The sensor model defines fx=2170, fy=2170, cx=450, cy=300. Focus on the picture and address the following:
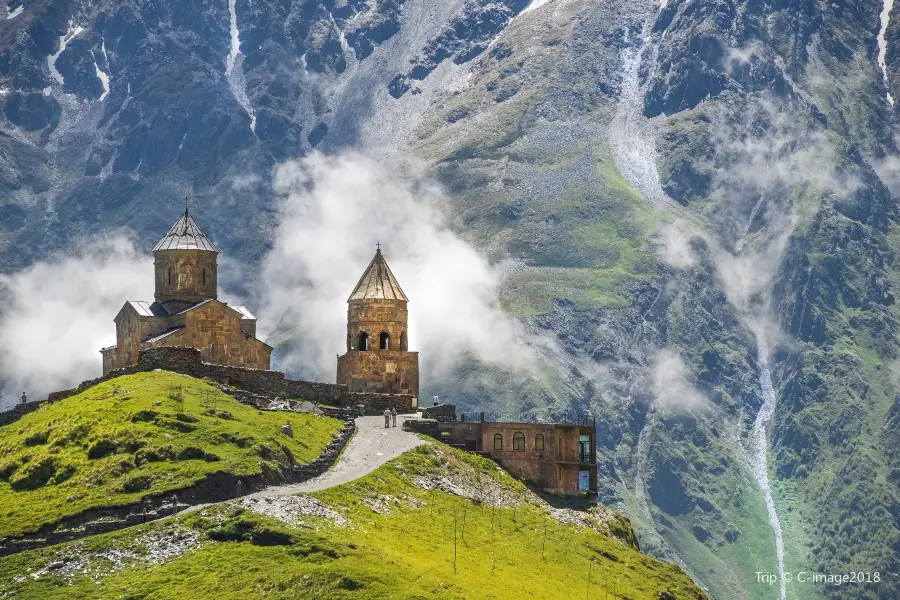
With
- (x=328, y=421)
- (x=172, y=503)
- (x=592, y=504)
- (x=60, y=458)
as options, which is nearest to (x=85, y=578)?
(x=172, y=503)

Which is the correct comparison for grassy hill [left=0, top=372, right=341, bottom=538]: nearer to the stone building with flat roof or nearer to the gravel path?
the gravel path

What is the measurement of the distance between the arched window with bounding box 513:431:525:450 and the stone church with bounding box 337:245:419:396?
13356mm

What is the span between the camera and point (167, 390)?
143125mm

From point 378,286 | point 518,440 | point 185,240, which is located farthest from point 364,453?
point 185,240

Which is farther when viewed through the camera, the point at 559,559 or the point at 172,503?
the point at 559,559

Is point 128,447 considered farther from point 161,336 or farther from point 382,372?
point 382,372

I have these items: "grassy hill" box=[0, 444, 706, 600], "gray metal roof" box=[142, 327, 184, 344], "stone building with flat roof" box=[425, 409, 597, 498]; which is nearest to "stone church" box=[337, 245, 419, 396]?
"stone building with flat roof" box=[425, 409, 597, 498]

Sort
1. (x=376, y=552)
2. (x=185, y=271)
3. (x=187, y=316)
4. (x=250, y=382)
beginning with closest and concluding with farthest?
(x=376, y=552)
(x=250, y=382)
(x=187, y=316)
(x=185, y=271)

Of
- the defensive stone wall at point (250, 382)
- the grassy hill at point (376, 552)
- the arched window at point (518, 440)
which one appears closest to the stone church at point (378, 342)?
the defensive stone wall at point (250, 382)

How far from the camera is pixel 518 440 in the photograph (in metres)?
159

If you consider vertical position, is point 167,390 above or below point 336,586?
above

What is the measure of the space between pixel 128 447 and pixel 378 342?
44.0 m

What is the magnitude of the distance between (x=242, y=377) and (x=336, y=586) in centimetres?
4805

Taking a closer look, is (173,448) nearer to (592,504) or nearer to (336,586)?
(336,586)
